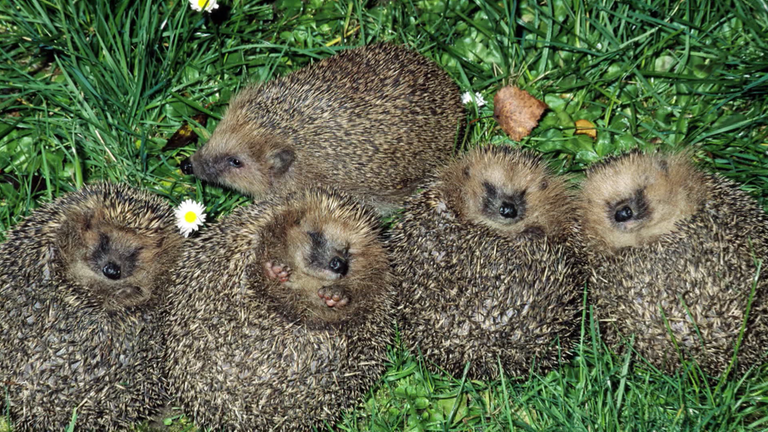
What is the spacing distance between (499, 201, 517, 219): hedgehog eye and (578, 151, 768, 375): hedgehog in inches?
20.4

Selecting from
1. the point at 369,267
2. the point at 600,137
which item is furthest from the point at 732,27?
the point at 369,267

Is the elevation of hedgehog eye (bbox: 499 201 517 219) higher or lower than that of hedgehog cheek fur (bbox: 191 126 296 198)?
higher

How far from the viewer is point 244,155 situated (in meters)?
5.54

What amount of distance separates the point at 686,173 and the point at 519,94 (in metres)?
1.47

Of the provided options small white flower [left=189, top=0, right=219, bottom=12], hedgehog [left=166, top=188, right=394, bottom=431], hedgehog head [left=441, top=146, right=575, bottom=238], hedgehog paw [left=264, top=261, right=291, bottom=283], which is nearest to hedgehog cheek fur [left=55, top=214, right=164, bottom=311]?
hedgehog [left=166, top=188, right=394, bottom=431]

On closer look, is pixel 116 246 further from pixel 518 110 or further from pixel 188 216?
pixel 518 110

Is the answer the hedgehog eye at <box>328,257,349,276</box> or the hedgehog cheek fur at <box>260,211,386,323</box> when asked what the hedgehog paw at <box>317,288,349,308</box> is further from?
the hedgehog eye at <box>328,257,349,276</box>

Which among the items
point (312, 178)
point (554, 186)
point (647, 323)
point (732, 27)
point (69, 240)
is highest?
point (732, 27)

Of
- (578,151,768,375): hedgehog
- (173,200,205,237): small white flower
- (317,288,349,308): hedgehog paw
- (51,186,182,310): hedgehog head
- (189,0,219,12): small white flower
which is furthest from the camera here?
(189,0,219,12): small white flower

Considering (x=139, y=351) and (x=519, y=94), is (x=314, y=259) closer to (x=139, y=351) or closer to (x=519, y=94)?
(x=139, y=351)

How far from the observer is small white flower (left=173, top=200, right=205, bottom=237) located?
5.19 m

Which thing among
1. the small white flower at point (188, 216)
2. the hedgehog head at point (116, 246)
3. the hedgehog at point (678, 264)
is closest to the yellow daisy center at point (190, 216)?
the small white flower at point (188, 216)

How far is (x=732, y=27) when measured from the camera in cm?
553

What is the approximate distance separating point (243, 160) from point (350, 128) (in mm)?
912
